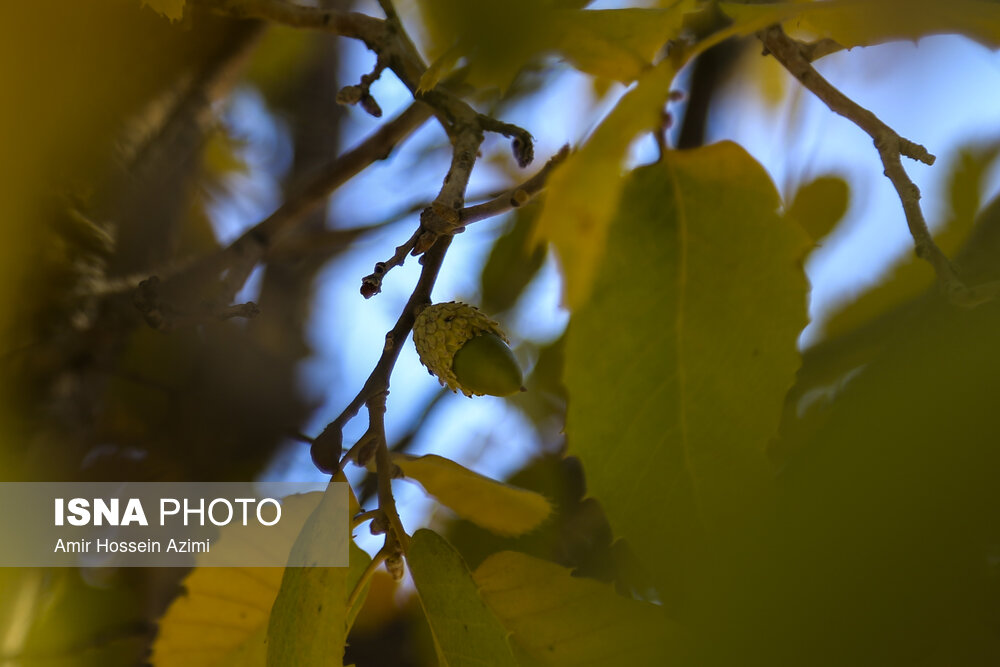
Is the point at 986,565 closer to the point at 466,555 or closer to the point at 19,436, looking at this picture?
the point at 466,555

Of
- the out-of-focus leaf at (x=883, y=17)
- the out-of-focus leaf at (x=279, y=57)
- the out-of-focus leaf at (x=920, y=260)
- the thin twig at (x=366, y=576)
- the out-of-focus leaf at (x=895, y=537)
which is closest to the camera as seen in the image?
the out-of-focus leaf at (x=895, y=537)

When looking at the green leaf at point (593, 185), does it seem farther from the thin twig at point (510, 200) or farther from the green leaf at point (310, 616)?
the green leaf at point (310, 616)

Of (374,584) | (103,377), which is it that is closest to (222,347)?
(103,377)

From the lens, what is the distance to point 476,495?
451mm

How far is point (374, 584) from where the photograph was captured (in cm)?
63

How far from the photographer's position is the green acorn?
0.39 m

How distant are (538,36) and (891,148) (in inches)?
6.9

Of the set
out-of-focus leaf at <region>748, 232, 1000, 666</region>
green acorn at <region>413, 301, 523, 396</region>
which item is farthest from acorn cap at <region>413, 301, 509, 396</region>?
out-of-focus leaf at <region>748, 232, 1000, 666</region>

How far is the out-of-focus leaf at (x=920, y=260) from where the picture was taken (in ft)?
1.74

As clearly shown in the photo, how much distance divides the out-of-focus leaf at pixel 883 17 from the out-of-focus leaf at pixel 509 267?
1.20 ft

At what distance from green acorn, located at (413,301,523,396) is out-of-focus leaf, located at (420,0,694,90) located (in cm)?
13

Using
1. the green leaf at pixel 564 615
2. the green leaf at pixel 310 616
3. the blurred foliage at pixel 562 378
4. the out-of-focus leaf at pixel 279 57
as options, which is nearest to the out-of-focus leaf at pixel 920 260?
the blurred foliage at pixel 562 378

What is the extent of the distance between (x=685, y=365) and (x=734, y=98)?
0.53 m

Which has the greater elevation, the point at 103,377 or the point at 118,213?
the point at 118,213
